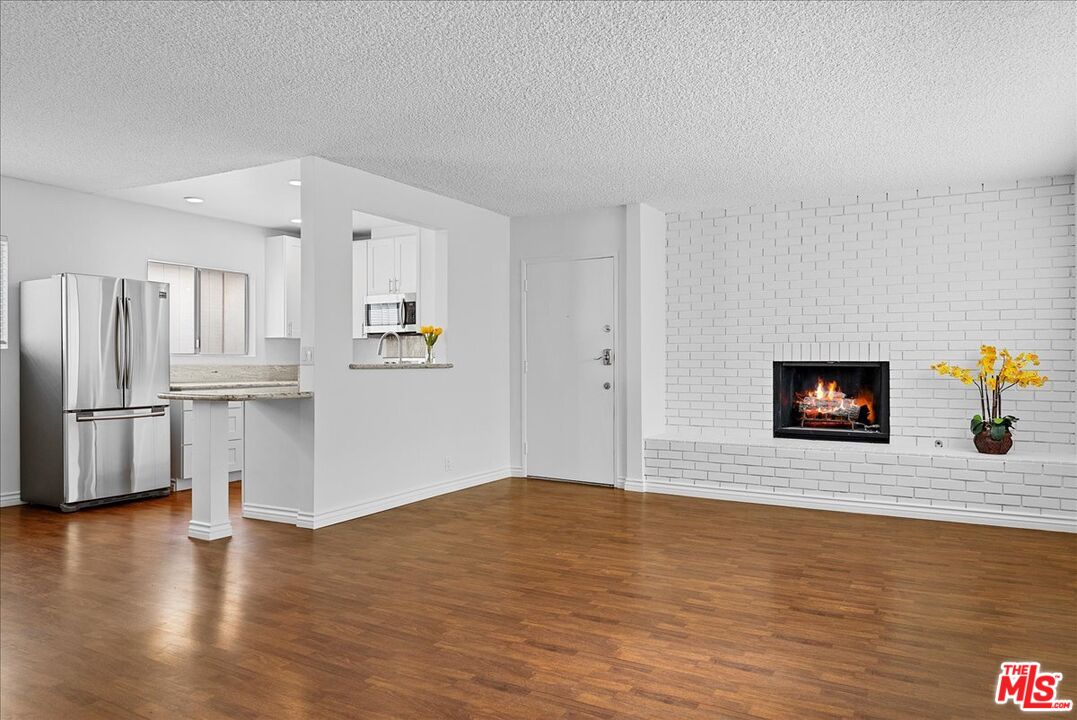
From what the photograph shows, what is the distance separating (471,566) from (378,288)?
4.06 meters

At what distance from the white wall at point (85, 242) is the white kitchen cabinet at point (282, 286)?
23 centimetres

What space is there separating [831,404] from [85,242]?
6.42 meters

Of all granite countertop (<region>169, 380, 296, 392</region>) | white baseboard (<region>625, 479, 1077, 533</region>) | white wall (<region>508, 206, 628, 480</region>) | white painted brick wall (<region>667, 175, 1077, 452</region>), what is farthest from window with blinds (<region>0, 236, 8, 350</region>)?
white painted brick wall (<region>667, 175, 1077, 452</region>)

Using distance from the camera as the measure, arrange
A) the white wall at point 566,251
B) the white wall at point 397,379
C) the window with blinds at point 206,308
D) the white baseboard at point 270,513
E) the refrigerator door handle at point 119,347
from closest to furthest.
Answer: the white wall at point 397,379
the white baseboard at point 270,513
the refrigerator door handle at point 119,347
the white wall at point 566,251
the window with blinds at point 206,308

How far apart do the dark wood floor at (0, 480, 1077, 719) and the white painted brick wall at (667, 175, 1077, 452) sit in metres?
1.35

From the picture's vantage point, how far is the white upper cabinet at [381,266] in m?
7.21

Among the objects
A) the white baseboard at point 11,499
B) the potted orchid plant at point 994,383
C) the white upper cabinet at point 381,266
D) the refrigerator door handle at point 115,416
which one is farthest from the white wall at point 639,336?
the white baseboard at point 11,499

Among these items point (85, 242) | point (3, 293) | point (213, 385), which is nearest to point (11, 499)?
point (3, 293)

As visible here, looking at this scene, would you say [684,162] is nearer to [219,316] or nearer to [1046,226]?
[1046,226]

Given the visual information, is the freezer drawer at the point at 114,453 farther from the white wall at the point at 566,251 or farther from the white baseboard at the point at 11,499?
the white wall at the point at 566,251

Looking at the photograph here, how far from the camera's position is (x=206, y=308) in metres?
7.25

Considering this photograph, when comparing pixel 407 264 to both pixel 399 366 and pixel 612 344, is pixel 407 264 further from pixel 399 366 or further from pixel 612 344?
pixel 612 344

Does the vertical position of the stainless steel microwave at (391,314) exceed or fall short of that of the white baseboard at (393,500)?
it exceeds it

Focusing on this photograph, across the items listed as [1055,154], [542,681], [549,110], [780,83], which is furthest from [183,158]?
[1055,154]
